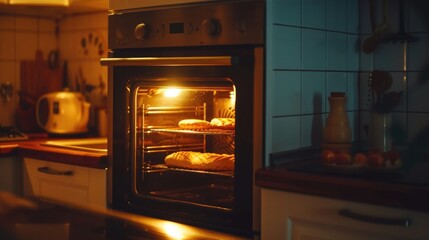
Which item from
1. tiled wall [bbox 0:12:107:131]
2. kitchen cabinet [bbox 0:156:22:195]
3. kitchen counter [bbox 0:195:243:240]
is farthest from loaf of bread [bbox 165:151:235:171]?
tiled wall [bbox 0:12:107:131]

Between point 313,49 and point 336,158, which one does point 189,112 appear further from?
point 336,158

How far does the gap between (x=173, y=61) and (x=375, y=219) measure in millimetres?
771

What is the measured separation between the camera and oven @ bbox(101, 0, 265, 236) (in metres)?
1.82

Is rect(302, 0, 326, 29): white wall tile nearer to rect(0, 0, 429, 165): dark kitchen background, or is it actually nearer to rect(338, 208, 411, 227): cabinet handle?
rect(0, 0, 429, 165): dark kitchen background

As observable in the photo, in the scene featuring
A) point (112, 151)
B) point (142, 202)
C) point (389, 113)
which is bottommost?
point (142, 202)

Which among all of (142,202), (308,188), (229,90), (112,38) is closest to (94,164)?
(142,202)

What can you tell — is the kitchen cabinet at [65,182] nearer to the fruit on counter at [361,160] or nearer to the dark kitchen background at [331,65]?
the dark kitchen background at [331,65]

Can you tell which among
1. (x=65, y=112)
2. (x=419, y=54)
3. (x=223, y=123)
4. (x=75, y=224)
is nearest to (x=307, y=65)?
(x=223, y=123)

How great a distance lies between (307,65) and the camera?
198 centimetres

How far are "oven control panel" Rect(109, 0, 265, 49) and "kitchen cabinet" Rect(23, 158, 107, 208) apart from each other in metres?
0.48

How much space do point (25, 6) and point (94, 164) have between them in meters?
1.05

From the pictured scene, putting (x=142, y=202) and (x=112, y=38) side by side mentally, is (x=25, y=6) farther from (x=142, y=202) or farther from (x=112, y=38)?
(x=142, y=202)

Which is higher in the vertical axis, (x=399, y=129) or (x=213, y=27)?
(x=213, y=27)

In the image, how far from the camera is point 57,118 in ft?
9.56
